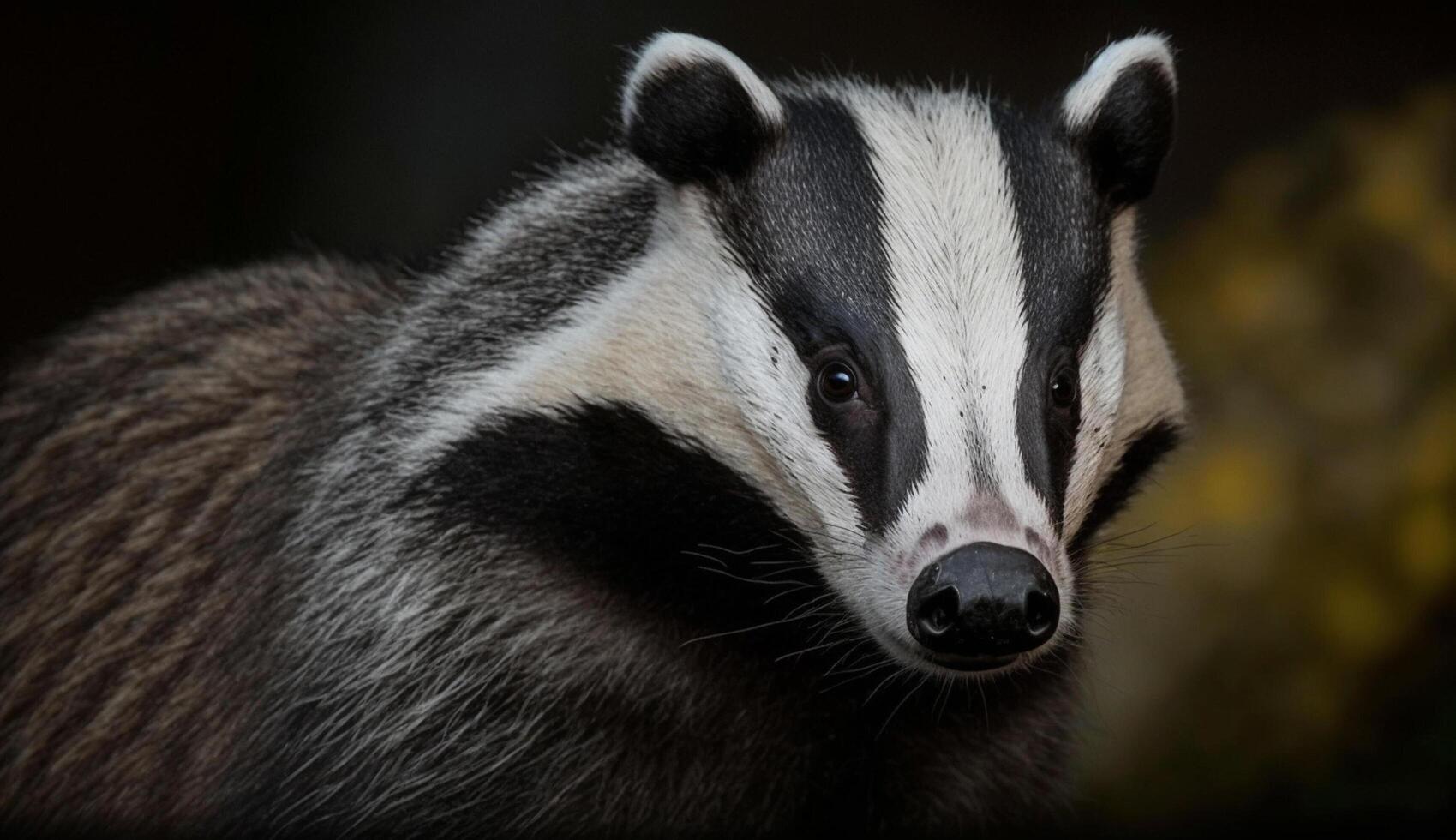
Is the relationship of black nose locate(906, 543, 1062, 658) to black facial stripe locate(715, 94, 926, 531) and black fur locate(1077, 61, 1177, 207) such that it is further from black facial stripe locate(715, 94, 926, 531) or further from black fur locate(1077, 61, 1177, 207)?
black fur locate(1077, 61, 1177, 207)

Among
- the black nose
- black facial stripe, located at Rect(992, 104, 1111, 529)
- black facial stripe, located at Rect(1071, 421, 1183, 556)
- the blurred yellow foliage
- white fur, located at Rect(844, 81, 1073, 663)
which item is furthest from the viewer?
the blurred yellow foliage

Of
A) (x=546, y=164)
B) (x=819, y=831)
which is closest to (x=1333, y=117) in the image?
(x=546, y=164)

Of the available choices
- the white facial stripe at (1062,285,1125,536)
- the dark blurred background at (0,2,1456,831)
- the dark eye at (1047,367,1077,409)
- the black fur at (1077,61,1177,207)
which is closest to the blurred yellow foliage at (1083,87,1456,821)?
the dark blurred background at (0,2,1456,831)

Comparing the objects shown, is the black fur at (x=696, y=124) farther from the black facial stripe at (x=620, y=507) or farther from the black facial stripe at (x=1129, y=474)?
the black facial stripe at (x=1129, y=474)

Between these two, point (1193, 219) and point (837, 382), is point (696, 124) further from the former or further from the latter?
point (1193, 219)

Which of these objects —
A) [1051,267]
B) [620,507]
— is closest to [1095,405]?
[1051,267]

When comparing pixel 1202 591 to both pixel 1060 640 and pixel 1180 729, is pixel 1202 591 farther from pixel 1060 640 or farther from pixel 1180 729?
pixel 1060 640
